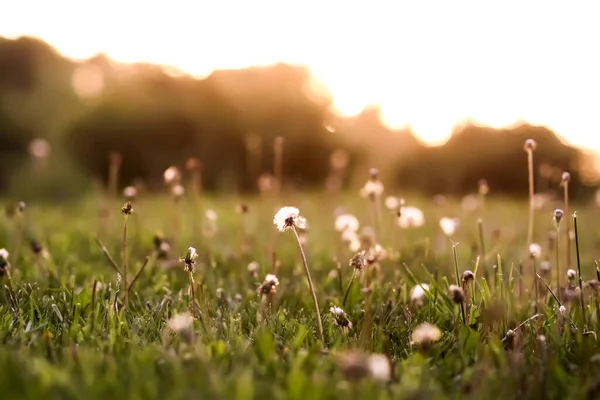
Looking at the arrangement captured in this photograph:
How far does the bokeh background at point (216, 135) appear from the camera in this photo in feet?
29.0

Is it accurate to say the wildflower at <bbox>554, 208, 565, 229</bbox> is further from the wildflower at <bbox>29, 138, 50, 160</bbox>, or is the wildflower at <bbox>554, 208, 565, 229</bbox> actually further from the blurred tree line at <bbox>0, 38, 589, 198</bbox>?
the blurred tree line at <bbox>0, 38, 589, 198</bbox>

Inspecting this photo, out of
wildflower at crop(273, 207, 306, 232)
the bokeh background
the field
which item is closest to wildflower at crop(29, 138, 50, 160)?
the bokeh background

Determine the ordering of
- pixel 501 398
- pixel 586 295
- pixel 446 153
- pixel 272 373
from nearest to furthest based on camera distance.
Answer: pixel 501 398
pixel 272 373
pixel 586 295
pixel 446 153

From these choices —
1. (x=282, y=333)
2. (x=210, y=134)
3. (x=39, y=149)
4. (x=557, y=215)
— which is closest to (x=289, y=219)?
(x=282, y=333)

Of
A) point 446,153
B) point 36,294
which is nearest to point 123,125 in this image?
point 446,153

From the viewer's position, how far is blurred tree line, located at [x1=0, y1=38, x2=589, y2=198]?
8.88 metres

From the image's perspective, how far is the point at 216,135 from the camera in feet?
31.4

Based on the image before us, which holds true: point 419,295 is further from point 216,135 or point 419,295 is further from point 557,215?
point 216,135

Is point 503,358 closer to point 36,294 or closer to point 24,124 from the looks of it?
point 36,294

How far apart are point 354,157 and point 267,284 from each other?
8665mm

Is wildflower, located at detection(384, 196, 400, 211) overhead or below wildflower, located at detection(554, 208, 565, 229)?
below

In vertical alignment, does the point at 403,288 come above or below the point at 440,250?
above

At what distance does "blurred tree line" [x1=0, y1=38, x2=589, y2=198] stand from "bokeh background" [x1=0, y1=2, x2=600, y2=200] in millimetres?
18

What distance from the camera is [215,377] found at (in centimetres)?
132
